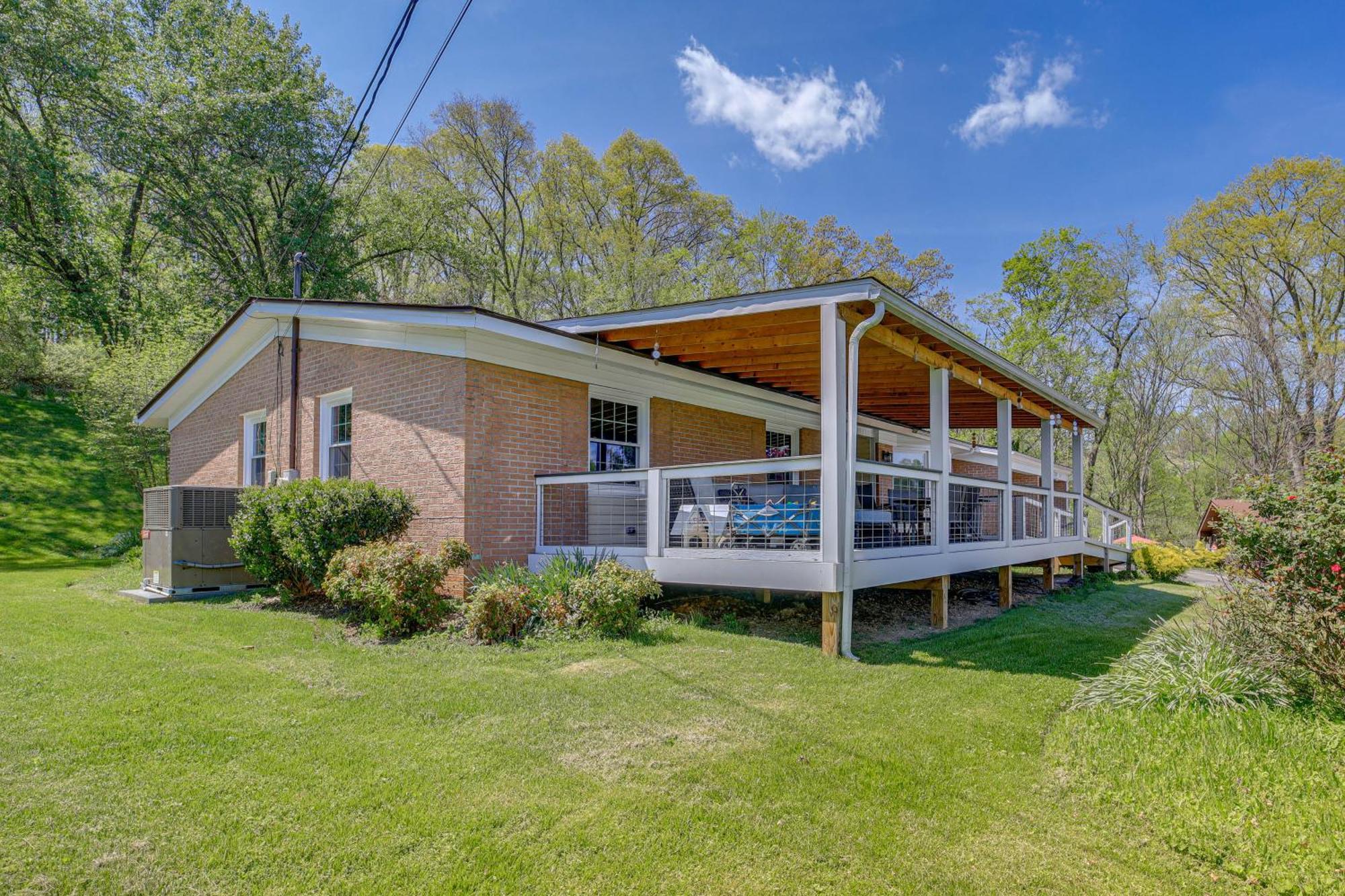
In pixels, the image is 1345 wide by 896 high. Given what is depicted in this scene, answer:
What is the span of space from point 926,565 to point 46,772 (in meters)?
7.14

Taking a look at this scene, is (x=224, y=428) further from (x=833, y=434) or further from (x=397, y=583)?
(x=833, y=434)

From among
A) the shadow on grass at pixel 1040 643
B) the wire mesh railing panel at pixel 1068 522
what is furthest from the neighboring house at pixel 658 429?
the shadow on grass at pixel 1040 643

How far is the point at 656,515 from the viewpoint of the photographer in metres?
7.30

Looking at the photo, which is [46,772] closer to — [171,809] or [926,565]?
[171,809]

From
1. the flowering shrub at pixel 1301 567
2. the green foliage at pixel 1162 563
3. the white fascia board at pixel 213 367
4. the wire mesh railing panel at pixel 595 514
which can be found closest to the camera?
the flowering shrub at pixel 1301 567

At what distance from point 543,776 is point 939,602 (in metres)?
5.93

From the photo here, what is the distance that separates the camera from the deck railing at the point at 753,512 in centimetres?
690

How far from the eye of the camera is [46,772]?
130 inches

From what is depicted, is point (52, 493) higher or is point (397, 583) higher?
point (52, 493)

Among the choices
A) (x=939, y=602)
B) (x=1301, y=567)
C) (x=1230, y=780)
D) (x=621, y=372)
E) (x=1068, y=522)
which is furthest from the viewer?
(x=1068, y=522)

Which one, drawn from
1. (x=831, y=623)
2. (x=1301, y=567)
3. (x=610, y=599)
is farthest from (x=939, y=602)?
(x=610, y=599)

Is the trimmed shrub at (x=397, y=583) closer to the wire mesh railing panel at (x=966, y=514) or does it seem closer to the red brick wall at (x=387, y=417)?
the red brick wall at (x=387, y=417)

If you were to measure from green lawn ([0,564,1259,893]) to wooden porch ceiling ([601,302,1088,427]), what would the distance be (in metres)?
Result: 3.48

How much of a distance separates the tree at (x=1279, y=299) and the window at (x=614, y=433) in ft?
54.5
